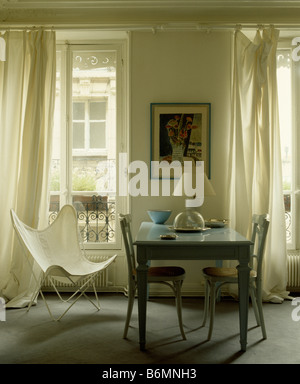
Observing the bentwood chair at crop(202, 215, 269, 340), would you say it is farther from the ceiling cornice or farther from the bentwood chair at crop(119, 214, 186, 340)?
the ceiling cornice

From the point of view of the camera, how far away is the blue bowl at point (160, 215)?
4.10 metres

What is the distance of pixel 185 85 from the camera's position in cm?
440

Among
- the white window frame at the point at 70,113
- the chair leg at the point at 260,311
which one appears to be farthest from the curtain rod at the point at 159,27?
the chair leg at the point at 260,311

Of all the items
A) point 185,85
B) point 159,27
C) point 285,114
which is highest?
point 159,27

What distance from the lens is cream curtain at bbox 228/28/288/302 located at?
13.8ft

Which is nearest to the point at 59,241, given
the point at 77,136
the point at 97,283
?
the point at 97,283

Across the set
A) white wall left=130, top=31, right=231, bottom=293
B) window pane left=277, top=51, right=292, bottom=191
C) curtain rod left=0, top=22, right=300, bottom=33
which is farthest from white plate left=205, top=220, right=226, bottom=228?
curtain rod left=0, top=22, right=300, bottom=33

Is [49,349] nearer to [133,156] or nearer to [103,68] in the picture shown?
[133,156]

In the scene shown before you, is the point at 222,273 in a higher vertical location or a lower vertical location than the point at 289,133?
lower

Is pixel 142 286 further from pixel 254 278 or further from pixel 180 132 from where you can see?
pixel 180 132

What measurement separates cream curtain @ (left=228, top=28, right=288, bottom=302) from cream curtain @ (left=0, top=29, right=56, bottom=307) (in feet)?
6.25

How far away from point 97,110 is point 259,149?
5.92 ft

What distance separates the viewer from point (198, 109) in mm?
4383
